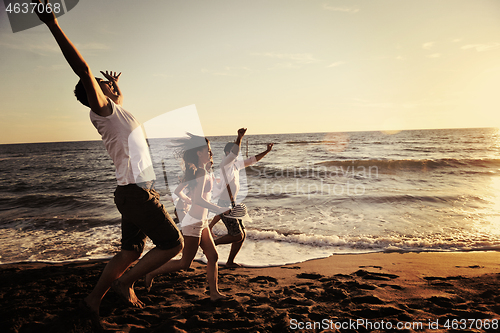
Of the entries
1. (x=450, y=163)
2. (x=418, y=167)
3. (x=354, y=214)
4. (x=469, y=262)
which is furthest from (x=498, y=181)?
(x=469, y=262)

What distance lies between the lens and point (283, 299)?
3.17m

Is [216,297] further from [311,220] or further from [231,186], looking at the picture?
[311,220]

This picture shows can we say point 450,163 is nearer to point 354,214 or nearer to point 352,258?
point 354,214

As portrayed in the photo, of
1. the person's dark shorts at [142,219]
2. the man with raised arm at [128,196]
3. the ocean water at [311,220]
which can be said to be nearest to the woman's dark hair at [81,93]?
the man with raised arm at [128,196]

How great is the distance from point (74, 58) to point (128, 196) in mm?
1133

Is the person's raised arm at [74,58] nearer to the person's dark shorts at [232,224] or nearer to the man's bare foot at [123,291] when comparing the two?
the man's bare foot at [123,291]

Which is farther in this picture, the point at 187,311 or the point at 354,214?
the point at 354,214

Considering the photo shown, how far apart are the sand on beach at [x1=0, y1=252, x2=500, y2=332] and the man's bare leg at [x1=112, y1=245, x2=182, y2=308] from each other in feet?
1.03

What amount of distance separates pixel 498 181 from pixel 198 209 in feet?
56.2

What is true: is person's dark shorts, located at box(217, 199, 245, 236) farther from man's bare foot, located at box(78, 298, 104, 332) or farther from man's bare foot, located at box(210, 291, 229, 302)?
man's bare foot, located at box(78, 298, 104, 332)

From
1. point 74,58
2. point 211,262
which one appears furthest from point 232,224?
point 74,58

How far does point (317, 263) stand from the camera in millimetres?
4656

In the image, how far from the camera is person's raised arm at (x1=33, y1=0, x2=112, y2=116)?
5.24ft

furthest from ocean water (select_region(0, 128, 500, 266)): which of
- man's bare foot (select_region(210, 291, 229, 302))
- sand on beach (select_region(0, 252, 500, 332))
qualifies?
man's bare foot (select_region(210, 291, 229, 302))
